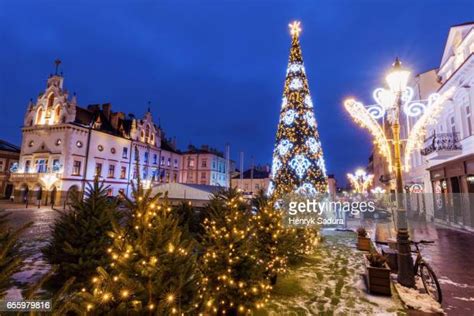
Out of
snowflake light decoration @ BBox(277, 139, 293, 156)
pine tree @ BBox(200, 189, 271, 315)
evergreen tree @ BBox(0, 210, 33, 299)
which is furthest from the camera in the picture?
snowflake light decoration @ BBox(277, 139, 293, 156)

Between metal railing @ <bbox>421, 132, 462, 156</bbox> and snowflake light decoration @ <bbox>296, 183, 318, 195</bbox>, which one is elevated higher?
metal railing @ <bbox>421, 132, 462, 156</bbox>

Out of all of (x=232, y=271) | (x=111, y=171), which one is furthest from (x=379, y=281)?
(x=111, y=171)

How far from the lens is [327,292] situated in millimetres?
6176

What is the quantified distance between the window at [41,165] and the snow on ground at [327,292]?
36.1 metres

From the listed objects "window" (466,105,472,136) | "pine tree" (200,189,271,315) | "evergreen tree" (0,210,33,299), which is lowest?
"pine tree" (200,189,271,315)

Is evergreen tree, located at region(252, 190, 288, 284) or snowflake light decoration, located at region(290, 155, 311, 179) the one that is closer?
evergreen tree, located at region(252, 190, 288, 284)

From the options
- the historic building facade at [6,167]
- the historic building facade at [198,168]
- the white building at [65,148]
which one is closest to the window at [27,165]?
the white building at [65,148]

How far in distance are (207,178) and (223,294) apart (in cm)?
4812

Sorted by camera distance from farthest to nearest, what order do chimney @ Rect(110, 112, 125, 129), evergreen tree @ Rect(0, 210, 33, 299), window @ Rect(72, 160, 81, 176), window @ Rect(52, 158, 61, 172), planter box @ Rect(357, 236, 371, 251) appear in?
chimney @ Rect(110, 112, 125, 129)
window @ Rect(72, 160, 81, 176)
window @ Rect(52, 158, 61, 172)
planter box @ Rect(357, 236, 371, 251)
evergreen tree @ Rect(0, 210, 33, 299)

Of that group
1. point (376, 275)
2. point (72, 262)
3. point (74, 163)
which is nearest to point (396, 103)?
point (376, 275)

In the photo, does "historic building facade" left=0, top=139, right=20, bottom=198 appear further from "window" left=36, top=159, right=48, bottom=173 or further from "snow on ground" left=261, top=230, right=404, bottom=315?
"snow on ground" left=261, top=230, right=404, bottom=315

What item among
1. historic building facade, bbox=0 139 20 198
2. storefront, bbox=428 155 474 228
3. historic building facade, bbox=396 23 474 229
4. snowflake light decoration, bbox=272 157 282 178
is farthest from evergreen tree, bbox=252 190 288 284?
historic building facade, bbox=0 139 20 198
